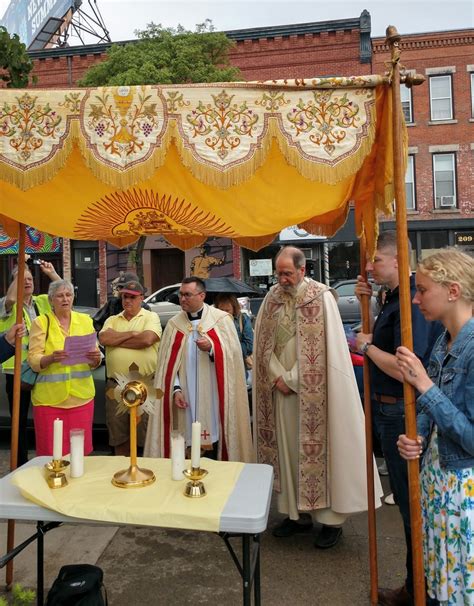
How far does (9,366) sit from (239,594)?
2821 millimetres

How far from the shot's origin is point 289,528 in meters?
3.72

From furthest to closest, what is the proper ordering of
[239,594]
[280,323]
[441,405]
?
[280,323] < [239,594] < [441,405]

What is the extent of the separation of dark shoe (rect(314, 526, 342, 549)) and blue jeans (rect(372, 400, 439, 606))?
0.73 meters

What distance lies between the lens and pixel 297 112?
260 centimetres

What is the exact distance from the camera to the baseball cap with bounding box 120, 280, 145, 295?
15.3 ft

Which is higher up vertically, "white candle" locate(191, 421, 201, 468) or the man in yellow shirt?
the man in yellow shirt

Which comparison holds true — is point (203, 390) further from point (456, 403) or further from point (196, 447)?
point (456, 403)

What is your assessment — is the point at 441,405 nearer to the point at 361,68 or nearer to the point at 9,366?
the point at 9,366

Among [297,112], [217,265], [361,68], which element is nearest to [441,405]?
[297,112]

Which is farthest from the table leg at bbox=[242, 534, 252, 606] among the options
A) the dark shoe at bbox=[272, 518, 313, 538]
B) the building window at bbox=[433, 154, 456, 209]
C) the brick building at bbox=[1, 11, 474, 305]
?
the building window at bbox=[433, 154, 456, 209]

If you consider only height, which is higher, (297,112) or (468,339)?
(297,112)

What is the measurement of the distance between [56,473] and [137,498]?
19.6 inches

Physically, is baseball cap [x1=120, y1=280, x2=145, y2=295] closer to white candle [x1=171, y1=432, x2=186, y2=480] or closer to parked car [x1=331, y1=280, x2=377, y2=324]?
white candle [x1=171, y1=432, x2=186, y2=480]

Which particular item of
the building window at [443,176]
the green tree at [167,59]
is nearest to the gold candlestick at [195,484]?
the green tree at [167,59]
